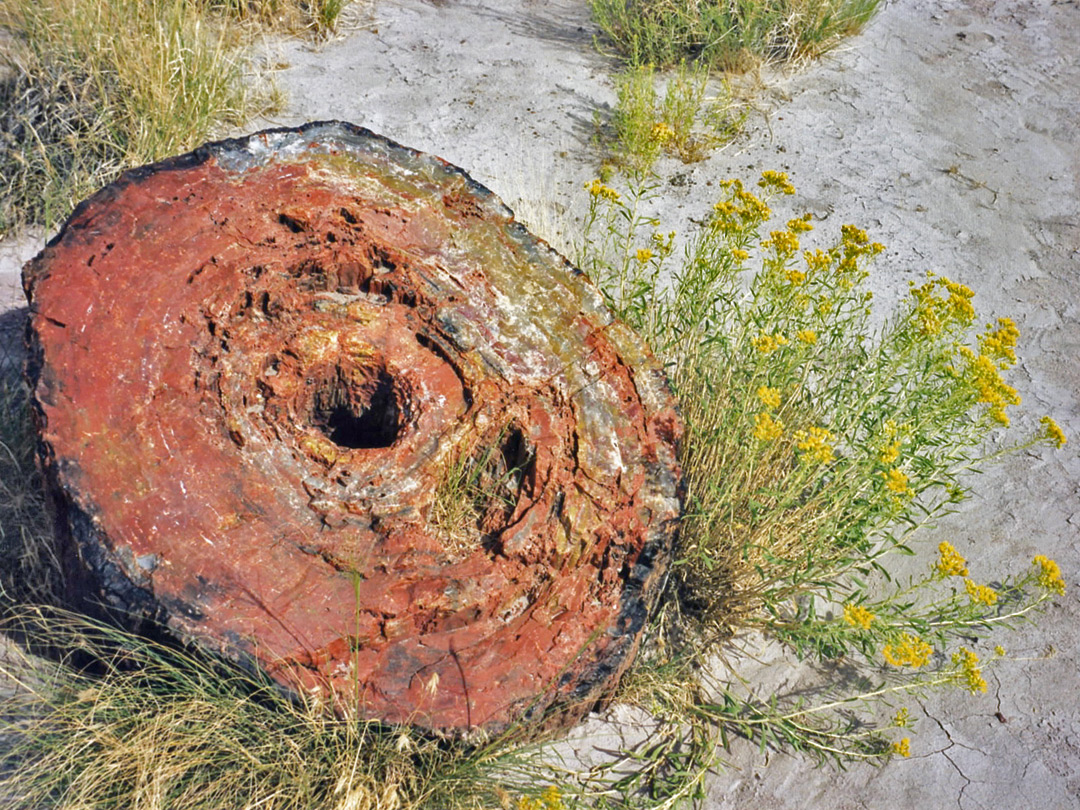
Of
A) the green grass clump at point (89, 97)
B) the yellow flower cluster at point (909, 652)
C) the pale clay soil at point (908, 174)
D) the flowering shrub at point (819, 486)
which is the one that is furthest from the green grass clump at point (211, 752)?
the green grass clump at point (89, 97)

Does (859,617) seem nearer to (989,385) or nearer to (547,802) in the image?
(989,385)

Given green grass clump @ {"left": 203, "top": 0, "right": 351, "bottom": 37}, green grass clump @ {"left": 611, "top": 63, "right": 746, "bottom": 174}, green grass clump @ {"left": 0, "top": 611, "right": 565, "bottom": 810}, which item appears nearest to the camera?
green grass clump @ {"left": 0, "top": 611, "right": 565, "bottom": 810}

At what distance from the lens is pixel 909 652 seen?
245 centimetres

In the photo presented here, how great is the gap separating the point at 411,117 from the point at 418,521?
304 centimetres

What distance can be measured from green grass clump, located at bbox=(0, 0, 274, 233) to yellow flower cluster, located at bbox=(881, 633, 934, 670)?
3528 millimetres

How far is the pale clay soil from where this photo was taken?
8.93ft

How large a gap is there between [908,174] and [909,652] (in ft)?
10.4

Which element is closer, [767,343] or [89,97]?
[767,343]

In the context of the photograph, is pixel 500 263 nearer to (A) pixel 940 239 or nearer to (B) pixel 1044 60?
(A) pixel 940 239

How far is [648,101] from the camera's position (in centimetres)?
473

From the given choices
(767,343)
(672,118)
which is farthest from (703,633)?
(672,118)

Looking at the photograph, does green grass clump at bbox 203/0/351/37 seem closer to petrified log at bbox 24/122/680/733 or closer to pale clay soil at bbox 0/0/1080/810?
pale clay soil at bbox 0/0/1080/810

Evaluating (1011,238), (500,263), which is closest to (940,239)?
(1011,238)

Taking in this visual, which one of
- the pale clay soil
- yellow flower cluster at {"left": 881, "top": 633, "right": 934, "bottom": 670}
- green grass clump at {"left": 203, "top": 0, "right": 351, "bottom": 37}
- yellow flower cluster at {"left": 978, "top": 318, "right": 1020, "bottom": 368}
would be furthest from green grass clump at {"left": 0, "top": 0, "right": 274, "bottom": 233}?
yellow flower cluster at {"left": 881, "top": 633, "right": 934, "bottom": 670}
